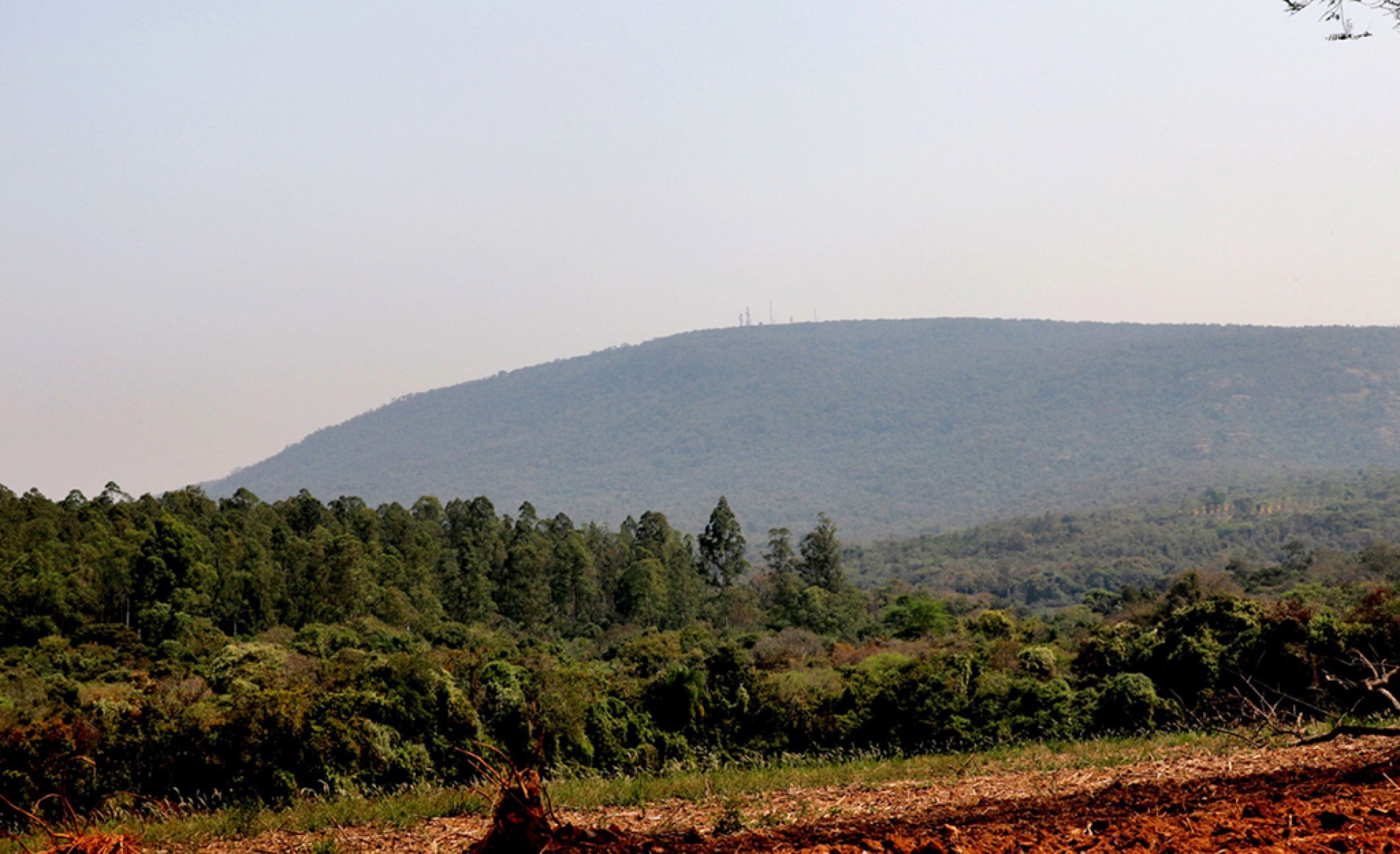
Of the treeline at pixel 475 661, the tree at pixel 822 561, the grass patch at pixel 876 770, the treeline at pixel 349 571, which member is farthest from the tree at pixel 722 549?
the grass patch at pixel 876 770

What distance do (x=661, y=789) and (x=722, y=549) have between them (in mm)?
48224

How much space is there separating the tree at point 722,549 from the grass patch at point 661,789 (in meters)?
44.4

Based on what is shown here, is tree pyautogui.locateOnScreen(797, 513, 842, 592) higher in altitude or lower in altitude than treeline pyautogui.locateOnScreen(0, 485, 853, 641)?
lower

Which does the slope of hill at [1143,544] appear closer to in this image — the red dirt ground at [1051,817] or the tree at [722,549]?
the tree at [722,549]

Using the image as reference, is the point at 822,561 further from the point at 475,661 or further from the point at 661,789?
the point at 661,789

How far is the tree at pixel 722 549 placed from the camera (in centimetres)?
5841

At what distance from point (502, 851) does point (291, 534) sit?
135 ft

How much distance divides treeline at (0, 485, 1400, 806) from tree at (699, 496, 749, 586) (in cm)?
725


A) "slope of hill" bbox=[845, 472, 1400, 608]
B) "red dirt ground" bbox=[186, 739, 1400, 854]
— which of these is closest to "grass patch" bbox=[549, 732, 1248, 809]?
"red dirt ground" bbox=[186, 739, 1400, 854]

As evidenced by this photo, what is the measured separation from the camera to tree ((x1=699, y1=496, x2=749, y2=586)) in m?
58.4

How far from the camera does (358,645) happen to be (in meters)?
30.0

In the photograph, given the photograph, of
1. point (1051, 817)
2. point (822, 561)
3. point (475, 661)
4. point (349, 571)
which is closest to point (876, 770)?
point (1051, 817)

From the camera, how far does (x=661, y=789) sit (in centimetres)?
1043

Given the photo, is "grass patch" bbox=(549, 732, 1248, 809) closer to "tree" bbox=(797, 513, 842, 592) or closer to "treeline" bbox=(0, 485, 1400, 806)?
"treeline" bbox=(0, 485, 1400, 806)
